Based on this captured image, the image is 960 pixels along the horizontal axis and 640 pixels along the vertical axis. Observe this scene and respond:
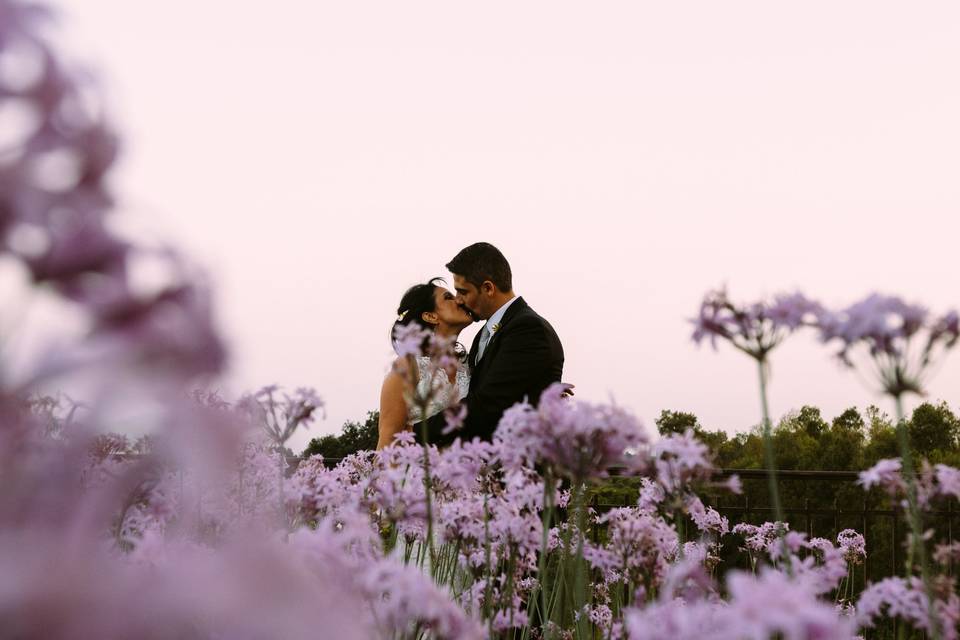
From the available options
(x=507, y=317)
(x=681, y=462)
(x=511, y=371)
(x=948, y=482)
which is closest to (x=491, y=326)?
(x=507, y=317)

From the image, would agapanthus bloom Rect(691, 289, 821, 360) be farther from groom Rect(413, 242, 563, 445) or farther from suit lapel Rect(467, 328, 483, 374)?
suit lapel Rect(467, 328, 483, 374)

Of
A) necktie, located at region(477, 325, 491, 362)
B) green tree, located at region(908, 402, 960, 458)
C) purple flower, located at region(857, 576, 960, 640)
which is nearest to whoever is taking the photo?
purple flower, located at region(857, 576, 960, 640)

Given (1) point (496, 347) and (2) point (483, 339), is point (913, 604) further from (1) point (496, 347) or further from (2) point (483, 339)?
(2) point (483, 339)

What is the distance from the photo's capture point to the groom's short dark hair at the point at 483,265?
23.7 feet

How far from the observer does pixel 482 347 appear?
23.7 ft

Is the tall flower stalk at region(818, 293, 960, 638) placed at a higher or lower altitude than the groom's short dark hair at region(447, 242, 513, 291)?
lower

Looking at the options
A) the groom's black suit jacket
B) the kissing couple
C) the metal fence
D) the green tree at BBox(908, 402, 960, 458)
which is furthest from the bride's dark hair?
the green tree at BBox(908, 402, 960, 458)

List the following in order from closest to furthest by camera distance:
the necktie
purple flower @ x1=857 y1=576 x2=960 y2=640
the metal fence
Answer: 1. purple flower @ x1=857 y1=576 x2=960 y2=640
2. the necktie
3. the metal fence

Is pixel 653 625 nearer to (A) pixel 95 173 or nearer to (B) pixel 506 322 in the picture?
(A) pixel 95 173

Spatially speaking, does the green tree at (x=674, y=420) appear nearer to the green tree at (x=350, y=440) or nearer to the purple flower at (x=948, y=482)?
the green tree at (x=350, y=440)

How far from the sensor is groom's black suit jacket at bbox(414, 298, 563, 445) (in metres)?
5.97

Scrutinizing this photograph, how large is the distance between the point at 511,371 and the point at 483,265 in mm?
1352

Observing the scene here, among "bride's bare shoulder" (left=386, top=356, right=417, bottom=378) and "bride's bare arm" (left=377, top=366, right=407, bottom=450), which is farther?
"bride's bare arm" (left=377, top=366, right=407, bottom=450)

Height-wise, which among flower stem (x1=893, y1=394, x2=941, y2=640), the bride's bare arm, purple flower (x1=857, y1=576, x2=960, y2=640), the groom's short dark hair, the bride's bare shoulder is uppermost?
the groom's short dark hair
